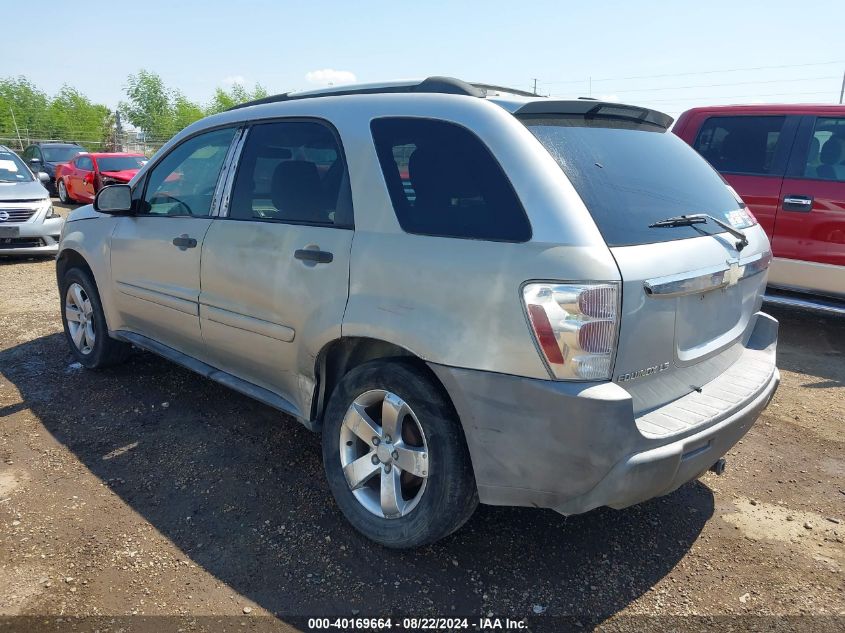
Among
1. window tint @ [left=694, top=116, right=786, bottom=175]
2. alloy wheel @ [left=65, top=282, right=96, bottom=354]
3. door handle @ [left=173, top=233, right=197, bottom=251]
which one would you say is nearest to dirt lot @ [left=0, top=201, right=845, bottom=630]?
alloy wheel @ [left=65, top=282, right=96, bottom=354]

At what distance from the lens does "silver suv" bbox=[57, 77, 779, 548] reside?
216cm

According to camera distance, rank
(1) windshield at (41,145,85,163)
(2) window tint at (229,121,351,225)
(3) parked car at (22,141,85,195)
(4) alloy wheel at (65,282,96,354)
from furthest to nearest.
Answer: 1. (1) windshield at (41,145,85,163)
2. (3) parked car at (22,141,85,195)
3. (4) alloy wheel at (65,282,96,354)
4. (2) window tint at (229,121,351,225)

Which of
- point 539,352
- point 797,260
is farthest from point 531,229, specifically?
point 797,260

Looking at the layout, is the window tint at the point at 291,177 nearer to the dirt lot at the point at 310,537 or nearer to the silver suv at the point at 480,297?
the silver suv at the point at 480,297

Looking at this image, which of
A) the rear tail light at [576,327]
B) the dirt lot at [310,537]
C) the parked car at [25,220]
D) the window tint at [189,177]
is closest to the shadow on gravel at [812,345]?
the dirt lot at [310,537]

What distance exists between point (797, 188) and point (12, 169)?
35.0ft

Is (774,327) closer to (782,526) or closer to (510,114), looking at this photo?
(782,526)

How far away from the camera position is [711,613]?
2.41m

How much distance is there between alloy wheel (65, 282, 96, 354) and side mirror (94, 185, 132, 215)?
85 centimetres

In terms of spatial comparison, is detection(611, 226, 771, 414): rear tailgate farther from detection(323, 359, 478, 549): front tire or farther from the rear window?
detection(323, 359, 478, 549): front tire

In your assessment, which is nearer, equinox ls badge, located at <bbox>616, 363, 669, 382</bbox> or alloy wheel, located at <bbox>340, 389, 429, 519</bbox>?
equinox ls badge, located at <bbox>616, 363, 669, 382</bbox>

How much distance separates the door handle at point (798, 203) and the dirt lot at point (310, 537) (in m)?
2.34

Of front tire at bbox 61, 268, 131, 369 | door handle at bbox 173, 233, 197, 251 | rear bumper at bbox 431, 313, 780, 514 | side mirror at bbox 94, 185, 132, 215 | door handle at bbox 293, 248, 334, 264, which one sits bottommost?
front tire at bbox 61, 268, 131, 369

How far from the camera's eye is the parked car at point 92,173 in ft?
48.3
